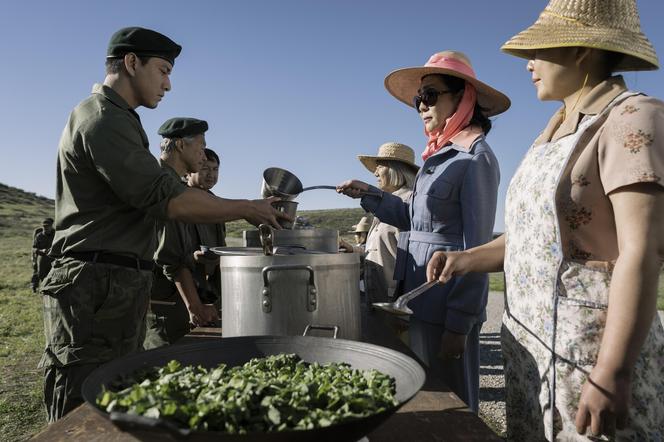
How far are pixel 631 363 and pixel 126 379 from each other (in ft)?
4.20

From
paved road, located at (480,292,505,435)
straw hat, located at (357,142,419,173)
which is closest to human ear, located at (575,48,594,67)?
paved road, located at (480,292,505,435)

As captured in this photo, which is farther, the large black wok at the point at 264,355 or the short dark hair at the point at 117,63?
the short dark hair at the point at 117,63

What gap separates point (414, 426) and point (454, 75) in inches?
85.6

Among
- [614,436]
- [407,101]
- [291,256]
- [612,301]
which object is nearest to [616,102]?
[612,301]

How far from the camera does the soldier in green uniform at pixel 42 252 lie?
2.55 metres

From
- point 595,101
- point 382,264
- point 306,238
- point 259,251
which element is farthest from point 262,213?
point 382,264

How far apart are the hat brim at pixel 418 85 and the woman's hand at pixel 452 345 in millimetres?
1448

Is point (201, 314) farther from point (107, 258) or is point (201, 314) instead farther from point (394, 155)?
point (394, 155)

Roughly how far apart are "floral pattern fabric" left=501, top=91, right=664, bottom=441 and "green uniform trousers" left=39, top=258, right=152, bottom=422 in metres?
1.84

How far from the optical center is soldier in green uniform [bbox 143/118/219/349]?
12.0 ft

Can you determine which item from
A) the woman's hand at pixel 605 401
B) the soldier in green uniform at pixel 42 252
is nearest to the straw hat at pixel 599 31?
the woman's hand at pixel 605 401

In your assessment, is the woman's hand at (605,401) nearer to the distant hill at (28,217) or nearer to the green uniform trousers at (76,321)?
the green uniform trousers at (76,321)

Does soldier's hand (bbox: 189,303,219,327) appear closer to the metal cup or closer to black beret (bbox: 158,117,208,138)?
the metal cup

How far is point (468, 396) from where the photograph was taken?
2.64m
